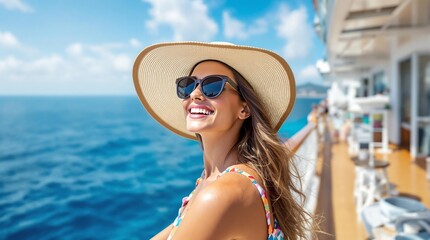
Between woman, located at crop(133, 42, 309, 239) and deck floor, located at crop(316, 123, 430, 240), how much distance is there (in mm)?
1506

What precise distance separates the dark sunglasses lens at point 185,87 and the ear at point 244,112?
19 centimetres

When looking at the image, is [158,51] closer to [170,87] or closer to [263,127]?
[170,87]

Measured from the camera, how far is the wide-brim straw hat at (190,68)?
3.55ft

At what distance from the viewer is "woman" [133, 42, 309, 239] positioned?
0.83m

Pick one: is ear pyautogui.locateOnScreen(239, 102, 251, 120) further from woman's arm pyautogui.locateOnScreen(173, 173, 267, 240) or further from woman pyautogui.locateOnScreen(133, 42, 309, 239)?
woman's arm pyautogui.locateOnScreen(173, 173, 267, 240)

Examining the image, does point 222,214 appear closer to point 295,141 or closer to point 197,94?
point 197,94

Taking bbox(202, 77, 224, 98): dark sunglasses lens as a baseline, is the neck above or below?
below

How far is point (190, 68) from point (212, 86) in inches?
13.9

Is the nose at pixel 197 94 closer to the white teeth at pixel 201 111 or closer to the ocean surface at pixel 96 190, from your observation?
the white teeth at pixel 201 111

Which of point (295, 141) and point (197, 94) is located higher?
point (197, 94)

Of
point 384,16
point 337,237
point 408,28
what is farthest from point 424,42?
point 337,237

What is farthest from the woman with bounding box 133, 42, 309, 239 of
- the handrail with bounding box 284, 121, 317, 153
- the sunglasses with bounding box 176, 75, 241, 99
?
the handrail with bounding box 284, 121, 317, 153

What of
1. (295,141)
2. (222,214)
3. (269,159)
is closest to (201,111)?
(269,159)

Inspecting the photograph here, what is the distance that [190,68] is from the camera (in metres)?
1.37
